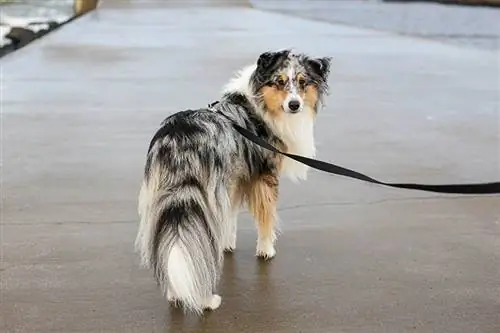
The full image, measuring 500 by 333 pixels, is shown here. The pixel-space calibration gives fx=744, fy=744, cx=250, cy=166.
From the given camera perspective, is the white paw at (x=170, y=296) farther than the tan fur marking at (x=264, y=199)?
No

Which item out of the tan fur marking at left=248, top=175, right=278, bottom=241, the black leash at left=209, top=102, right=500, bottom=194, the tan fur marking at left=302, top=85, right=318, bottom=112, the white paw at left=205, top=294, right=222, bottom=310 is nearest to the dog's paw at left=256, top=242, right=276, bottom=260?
the tan fur marking at left=248, top=175, right=278, bottom=241

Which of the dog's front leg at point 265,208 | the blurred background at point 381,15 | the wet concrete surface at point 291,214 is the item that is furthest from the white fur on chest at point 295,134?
the blurred background at point 381,15

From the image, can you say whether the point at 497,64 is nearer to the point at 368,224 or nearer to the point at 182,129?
the point at 368,224

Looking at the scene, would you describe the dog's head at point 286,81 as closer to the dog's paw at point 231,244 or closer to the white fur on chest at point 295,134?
the white fur on chest at point 295,134

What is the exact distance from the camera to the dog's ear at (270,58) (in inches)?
141

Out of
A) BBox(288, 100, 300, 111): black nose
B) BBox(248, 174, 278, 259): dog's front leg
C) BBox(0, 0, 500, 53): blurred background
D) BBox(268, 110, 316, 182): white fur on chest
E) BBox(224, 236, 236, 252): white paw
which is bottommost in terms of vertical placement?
BBox(0, 0, 500, 53): blurred background

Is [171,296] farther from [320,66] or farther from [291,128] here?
[320,66]

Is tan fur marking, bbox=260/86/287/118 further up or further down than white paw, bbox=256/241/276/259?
further up

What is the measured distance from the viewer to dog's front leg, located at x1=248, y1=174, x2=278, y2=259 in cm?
367

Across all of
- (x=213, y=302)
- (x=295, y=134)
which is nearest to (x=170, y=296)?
(x=213, y=302)

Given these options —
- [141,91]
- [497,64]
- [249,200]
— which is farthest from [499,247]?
[497,64]

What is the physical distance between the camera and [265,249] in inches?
156

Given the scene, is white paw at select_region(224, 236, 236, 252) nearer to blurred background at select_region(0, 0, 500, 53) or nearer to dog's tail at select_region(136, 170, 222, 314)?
dog's tail at select_region(136, 170, 222, 314)

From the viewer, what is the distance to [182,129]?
322cm
